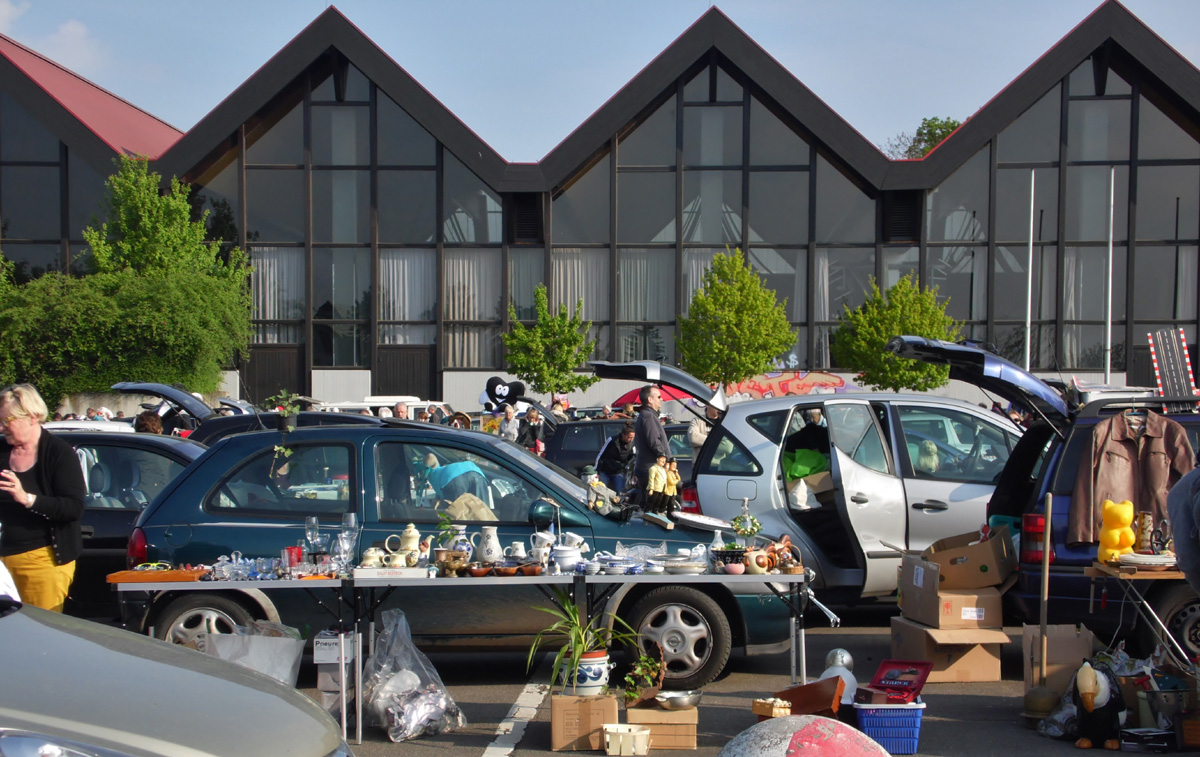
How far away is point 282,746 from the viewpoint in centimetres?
318

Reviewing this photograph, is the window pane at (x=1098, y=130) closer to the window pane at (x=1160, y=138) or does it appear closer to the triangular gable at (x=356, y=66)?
the window pane at (x=1160, y=138)

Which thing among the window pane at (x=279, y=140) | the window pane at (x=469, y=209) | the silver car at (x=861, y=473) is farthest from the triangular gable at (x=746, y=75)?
the silver car at (x=861, y=473)

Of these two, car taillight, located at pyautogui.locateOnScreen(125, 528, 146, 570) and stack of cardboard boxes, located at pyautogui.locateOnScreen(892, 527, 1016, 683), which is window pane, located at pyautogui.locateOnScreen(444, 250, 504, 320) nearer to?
car taillight, located at pyautogui.locateOnScreen(125, 528, 146, 570)

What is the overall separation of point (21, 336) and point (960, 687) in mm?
30391

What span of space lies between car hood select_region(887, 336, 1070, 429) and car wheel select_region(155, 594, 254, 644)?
15.6 ft

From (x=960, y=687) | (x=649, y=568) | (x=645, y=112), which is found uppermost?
(x=645, y=112)

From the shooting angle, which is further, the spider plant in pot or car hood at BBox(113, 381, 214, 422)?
car hood at BBox(113, 381, 214, 422)

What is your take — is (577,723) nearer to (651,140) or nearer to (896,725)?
(896,725)

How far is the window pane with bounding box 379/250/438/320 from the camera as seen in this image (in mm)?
34250

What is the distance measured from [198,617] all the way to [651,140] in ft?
96.6

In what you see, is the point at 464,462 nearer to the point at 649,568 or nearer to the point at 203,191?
the point at 649,568

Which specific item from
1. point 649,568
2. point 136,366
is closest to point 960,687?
point 649,568

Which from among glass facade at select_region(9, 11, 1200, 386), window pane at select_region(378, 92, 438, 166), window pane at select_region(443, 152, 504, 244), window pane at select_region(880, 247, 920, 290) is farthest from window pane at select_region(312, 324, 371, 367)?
window pane at select_region(880, 247, 920, 290)

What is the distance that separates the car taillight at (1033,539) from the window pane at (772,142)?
92.6 ft
